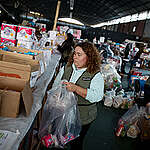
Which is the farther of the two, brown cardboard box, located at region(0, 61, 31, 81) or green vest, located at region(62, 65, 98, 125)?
green vest, located at region(62, 65, 98, 125)

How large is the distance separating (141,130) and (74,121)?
1845 millimetres

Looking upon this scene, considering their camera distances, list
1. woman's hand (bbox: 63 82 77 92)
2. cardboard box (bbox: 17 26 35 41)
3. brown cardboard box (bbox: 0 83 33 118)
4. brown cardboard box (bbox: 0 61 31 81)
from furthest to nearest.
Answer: cardboard box (bbox: 17 26 35 41)
woman's hand (bbox: 63 82 77 92)
brown cardboard box (bbox: 0 61 31 81)
brown cardboard box (bbox: 0 83 33 118)

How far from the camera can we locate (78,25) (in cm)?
954

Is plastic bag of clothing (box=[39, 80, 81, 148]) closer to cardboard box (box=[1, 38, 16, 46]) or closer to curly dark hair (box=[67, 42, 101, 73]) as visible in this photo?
curly dark hair (box=[67, 42, 101, 73])

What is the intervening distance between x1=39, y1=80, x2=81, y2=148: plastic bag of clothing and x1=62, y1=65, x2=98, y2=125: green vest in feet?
0.31

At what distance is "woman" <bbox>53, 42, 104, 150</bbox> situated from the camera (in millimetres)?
1419

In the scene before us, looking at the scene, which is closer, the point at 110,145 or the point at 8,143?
the point at 8,143

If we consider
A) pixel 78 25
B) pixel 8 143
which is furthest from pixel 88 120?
pixel 78 25

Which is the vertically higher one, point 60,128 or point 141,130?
point 60,128

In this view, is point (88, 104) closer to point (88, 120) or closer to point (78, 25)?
point (88, 120)

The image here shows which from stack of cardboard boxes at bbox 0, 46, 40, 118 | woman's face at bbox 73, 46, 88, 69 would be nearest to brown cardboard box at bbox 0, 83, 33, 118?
stack of cardboard boxes at bbox 0, 46, 40, 118

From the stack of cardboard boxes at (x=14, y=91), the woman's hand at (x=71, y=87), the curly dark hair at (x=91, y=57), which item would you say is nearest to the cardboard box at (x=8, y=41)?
the stack of cardboard boxes at (x=14, y=91)

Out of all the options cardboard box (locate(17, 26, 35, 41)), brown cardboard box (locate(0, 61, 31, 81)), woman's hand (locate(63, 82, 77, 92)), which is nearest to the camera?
brown cardboard box (locate(0, 61, 31, 81))

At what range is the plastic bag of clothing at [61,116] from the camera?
55.2 inches
